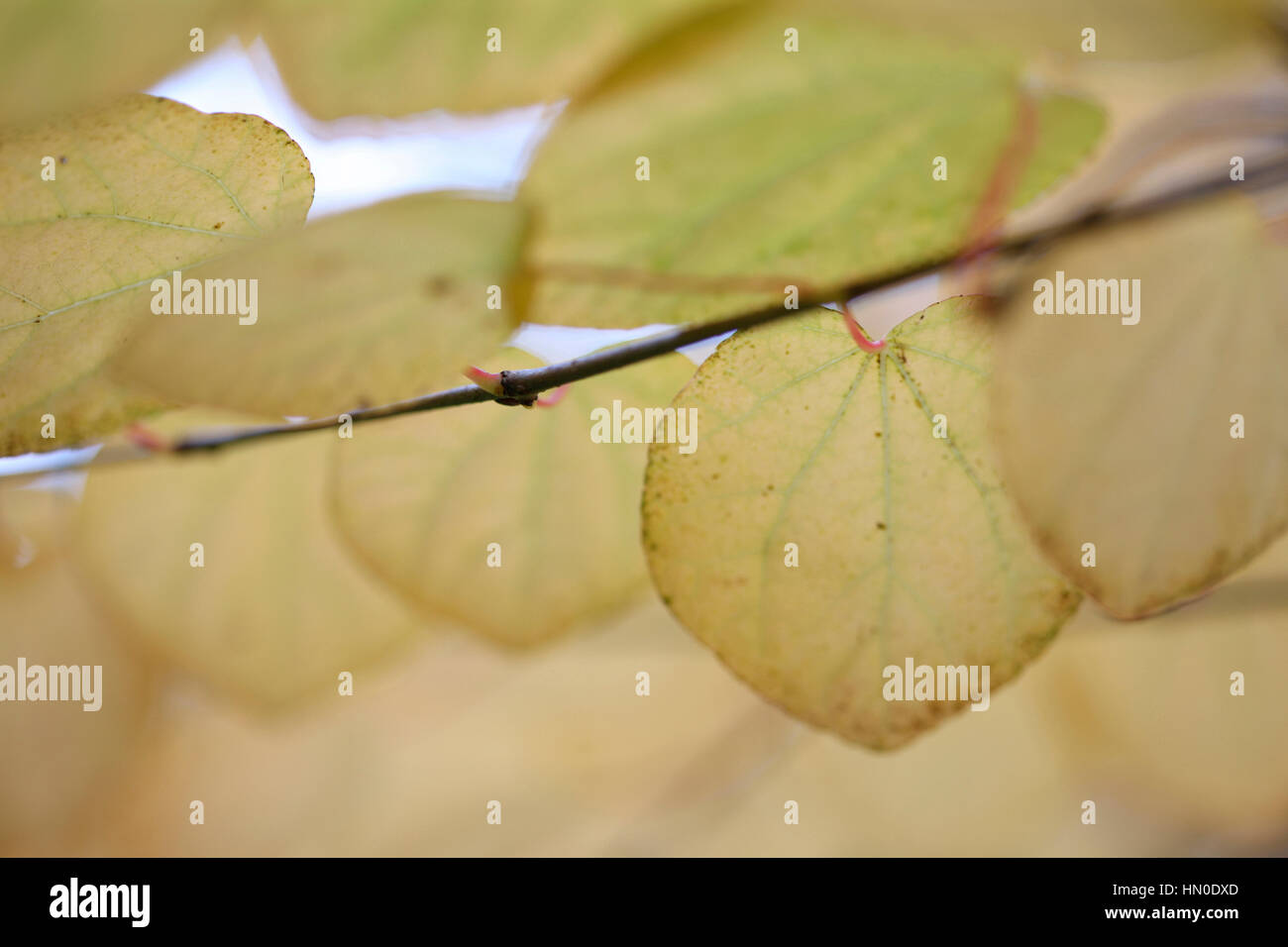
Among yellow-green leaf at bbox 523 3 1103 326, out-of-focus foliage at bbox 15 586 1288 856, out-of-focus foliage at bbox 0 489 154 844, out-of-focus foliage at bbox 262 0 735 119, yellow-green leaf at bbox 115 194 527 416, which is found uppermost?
out-of-focus foliage at bbox 262 0 735 119

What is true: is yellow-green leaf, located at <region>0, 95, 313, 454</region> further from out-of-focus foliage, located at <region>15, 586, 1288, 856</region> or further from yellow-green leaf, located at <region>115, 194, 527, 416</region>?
out-of-focus foliage, located at <region>15, 586, 1288, 856</region>

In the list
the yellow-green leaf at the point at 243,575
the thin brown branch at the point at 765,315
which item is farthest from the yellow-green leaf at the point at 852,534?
the yellow-green leaf at the point at 243,575

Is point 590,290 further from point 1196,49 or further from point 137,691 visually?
point 137,691

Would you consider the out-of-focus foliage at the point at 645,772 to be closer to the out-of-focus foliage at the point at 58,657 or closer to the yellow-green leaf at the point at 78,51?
the out-of-focus foliage at the point at 58,657

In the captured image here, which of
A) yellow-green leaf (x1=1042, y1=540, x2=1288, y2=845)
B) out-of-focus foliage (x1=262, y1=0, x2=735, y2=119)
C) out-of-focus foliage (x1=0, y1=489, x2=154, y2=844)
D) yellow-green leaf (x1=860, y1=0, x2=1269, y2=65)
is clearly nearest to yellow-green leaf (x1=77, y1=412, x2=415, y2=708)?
out-of-focus foliage (x1=0, y1=489, x2=154, y2=844)

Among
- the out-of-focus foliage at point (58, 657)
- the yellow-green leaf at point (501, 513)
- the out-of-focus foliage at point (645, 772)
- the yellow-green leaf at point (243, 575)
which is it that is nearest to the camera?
→ the yellow-green leaf at point (501, 513)

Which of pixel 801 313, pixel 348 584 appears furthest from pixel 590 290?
pixel 348 584
